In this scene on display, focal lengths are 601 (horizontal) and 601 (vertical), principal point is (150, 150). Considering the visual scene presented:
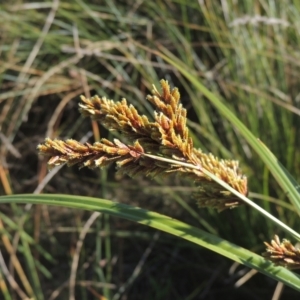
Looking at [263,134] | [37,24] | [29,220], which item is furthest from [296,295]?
[37,24]

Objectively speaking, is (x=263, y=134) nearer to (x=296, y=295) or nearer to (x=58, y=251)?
(x=296, y=295)

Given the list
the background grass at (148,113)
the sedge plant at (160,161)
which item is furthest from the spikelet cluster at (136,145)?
the background grass at (148,113)

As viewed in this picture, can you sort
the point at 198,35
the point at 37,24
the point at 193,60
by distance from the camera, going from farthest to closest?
the point at 37,24 → the point at 198,35 → the point at 193,60

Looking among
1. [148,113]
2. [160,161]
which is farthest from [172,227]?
[148,113]

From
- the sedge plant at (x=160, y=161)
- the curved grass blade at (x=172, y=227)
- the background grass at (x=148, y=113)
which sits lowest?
the background grass at (x=148, y=113)

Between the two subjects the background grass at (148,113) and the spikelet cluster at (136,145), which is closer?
the spikelet cluster at (136,145)

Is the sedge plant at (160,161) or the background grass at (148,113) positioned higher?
the sedge plant at (160,161)

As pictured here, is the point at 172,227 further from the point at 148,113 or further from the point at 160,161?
the point at 148,113

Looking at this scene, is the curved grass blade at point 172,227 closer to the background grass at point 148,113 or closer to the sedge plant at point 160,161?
the sedge plant at point 160,161
